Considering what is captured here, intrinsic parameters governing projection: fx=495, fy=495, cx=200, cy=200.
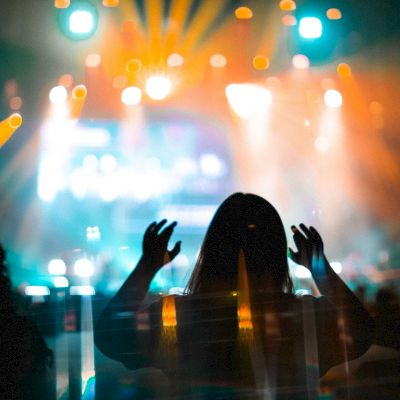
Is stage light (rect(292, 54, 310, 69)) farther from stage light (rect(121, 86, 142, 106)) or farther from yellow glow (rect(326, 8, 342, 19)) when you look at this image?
stage light (rect(121, 86, 142, 106))

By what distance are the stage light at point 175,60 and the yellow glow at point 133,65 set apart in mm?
237

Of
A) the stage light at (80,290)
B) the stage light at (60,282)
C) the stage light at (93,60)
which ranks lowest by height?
the stage light at (80,290)

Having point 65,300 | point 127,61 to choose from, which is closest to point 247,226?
point 65,300

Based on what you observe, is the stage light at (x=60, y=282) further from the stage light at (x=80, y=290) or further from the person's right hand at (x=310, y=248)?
the person's right hand at (x=310, y=248)

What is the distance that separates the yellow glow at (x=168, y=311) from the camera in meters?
0.88

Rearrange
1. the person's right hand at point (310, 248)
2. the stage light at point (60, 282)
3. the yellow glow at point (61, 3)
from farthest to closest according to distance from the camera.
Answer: the stage light at point (60, 282) → the yellow glow at point (61, 3) → the person's right hand at point (310, 248)

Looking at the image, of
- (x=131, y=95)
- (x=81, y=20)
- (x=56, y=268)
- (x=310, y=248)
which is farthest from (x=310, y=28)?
(x=56, y=268)

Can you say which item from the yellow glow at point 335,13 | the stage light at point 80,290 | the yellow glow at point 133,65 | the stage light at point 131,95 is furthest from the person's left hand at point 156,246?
the stage light at point 131,95

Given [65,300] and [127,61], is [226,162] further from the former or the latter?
[65,300]

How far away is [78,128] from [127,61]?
38.2 inches

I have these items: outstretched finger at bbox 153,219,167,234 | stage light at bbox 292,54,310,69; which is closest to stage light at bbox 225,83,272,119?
stage light at bbox 292,54,310,69

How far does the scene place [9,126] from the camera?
3.46m

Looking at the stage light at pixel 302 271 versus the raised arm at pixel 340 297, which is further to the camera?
the stage light at pixel 302 271

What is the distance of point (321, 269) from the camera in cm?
93
